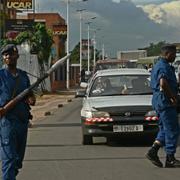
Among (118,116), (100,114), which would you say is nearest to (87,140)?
(100,114)

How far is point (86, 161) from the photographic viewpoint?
11.5 m

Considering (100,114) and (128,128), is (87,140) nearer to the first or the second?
(100,114)

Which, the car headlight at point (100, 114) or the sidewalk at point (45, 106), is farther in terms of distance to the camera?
the sidewalk at point (45, 106)

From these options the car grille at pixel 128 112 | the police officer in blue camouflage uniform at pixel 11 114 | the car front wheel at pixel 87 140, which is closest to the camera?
the police officer in blue camouflage uniform at pixel 11 114

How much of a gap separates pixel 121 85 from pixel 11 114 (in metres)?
7.12

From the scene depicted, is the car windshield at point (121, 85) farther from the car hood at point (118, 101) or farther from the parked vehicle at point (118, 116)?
the car hood at point (118, 101)

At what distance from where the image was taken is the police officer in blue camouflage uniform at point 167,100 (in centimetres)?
1023

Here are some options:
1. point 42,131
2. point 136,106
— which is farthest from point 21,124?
point 42,131

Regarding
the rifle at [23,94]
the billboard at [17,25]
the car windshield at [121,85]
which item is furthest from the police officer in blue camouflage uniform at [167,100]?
the billboard at [17,25]

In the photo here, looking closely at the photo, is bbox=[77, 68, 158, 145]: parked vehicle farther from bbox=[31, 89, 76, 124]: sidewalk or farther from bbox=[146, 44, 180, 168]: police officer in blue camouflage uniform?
bbox=[31, 89, 76, 124]: sidewalk

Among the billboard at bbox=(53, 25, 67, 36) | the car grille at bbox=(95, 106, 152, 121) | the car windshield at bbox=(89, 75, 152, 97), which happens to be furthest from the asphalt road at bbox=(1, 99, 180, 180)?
the billboard at bbox=(53, 25, 67, 36)

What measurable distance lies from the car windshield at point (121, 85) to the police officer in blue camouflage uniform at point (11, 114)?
22.1ft

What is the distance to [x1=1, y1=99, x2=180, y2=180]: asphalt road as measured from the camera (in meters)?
9.87

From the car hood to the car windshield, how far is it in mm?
345
